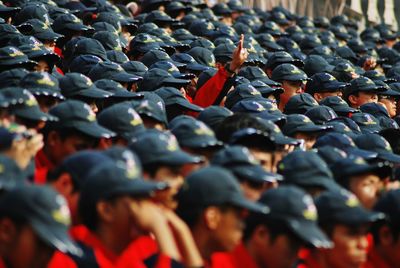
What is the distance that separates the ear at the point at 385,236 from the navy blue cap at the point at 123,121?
1492 mm

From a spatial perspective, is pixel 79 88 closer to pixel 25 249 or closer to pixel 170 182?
pixel 170 182

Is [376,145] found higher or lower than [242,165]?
lower

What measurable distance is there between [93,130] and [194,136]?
0.57 metres

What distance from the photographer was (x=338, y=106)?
10242 mm

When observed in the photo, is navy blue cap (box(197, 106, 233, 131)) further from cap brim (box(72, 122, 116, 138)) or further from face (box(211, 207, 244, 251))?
face (box(211, 207, 244, 251))

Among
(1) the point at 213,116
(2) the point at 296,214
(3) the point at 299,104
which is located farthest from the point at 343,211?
(3) the point at 299,104

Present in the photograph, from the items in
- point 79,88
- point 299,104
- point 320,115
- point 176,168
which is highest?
point 176,168

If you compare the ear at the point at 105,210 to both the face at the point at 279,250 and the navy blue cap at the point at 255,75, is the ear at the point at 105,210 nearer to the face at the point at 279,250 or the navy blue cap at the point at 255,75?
the face at the point at 279,250

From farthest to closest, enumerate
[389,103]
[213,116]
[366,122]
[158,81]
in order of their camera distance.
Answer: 1. [389,103]
2. [366,122]
3. [158,81]
4. [213,116]

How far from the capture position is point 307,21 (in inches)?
753

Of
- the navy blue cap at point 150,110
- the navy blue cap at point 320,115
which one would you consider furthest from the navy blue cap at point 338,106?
the navy blue cap at point 150,110

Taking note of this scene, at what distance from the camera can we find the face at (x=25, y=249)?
4.36 meters

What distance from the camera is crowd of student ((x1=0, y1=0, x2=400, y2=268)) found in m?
4.73

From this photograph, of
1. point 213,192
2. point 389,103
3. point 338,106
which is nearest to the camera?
point 213,192
